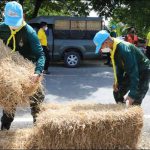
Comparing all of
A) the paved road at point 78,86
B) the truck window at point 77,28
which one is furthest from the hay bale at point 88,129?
the truck window at point 77,28

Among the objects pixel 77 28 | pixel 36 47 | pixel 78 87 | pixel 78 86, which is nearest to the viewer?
pixel 36 47

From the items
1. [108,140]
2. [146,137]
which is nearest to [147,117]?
[146,137]

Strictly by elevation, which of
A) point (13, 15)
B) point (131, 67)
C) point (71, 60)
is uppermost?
point (13, 15)

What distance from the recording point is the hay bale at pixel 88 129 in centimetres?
520

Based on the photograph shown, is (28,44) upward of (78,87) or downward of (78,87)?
upward

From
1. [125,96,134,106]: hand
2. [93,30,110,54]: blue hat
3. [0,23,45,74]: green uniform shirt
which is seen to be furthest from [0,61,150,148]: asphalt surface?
[93,30,110,54]: blue hat

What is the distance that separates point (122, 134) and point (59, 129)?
2.56ft

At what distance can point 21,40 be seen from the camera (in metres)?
5.96

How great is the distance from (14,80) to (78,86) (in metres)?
6.89

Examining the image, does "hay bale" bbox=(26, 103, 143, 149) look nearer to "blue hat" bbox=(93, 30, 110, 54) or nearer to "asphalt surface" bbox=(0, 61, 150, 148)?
"blue hat" bbox=(93, 30, 110, 54)

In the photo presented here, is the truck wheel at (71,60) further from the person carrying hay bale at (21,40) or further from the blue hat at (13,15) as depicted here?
the blue hat at (13,15)

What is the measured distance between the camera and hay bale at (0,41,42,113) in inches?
207

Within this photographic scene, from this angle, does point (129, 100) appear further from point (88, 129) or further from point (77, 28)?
point (77, 28)

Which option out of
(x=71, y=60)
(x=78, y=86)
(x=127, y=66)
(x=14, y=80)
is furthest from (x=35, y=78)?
(x=71, y=60)
